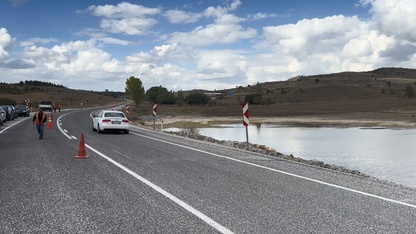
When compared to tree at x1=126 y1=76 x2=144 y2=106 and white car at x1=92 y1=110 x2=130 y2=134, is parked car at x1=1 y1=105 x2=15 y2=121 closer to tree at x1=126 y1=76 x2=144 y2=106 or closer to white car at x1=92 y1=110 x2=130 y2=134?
white car at x1=92 y1=110 x2=130 y2=134

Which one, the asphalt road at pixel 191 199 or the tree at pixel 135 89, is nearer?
the asphalt road at pixel 191 199

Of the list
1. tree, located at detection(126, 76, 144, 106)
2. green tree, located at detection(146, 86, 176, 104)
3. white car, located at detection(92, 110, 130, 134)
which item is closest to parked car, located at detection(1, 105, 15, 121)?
white car, located at detection(92, 110, 130, 134)

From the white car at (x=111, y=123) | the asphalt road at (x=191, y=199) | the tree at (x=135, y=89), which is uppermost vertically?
the tree at (x=135, y=89)

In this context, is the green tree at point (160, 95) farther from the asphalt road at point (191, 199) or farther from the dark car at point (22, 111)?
the asphalt road at point (191, 199)

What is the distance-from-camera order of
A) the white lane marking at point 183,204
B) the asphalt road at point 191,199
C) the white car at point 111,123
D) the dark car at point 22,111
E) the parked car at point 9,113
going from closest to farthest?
the white lane marking at point 183,204, the asphalt road at point 191,199, the white car at point 111,123, the parked car at point 9,113, the dark car at point 22,111

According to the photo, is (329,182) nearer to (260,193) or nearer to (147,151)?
(260,193)

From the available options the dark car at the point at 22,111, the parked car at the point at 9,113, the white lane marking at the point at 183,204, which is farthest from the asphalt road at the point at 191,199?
the dark car at the point at 22,111

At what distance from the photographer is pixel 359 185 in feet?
33.1

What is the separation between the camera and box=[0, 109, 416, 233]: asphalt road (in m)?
6.35

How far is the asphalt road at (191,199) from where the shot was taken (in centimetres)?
635

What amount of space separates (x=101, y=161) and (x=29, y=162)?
2.00 m

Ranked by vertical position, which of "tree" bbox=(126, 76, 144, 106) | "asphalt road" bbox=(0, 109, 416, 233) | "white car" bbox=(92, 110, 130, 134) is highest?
"tree" bbox=(126, 76, 144, 106)

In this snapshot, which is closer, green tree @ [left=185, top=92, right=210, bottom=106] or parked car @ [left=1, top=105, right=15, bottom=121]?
parked car @ [left=1, top=105, right=15, bottom=121]

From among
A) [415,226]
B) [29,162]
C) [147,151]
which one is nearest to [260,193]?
[415,226]
